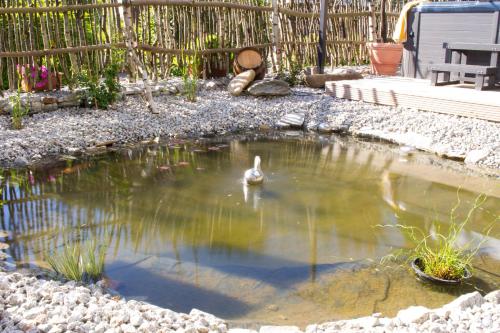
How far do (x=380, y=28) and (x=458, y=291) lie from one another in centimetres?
1032

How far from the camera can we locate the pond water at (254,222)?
3551 mm

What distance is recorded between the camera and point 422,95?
8.11 metres

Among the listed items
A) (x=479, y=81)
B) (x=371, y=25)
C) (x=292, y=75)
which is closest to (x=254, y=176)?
(x=479, y=81)

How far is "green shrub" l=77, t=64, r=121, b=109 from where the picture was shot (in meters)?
7.91

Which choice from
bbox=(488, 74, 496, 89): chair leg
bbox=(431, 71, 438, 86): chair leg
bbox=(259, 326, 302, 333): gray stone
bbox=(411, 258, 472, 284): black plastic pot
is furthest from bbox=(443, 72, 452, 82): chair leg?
bbox=(259, 326, 302, 333): gray stone

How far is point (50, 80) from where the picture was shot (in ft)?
27.0

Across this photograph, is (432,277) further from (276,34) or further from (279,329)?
(276,34)

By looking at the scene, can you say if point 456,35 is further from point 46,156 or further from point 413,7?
point 46,156

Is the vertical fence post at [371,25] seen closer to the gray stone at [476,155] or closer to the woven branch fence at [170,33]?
the woven branch fence at [170,33]

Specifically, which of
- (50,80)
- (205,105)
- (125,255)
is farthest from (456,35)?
(125,255)

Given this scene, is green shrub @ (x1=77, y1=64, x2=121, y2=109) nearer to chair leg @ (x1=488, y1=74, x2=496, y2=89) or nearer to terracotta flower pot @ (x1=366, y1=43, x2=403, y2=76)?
terracotta flower pot @ (x1=366, y1=43, x2=403, y2=76)

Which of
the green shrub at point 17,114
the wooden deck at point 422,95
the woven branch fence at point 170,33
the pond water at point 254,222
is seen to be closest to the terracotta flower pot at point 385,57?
the wooden deck at point 422,95

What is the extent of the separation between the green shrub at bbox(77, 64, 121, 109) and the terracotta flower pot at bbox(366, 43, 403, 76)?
5601 mm

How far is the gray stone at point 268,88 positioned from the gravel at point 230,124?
5.1 inches
